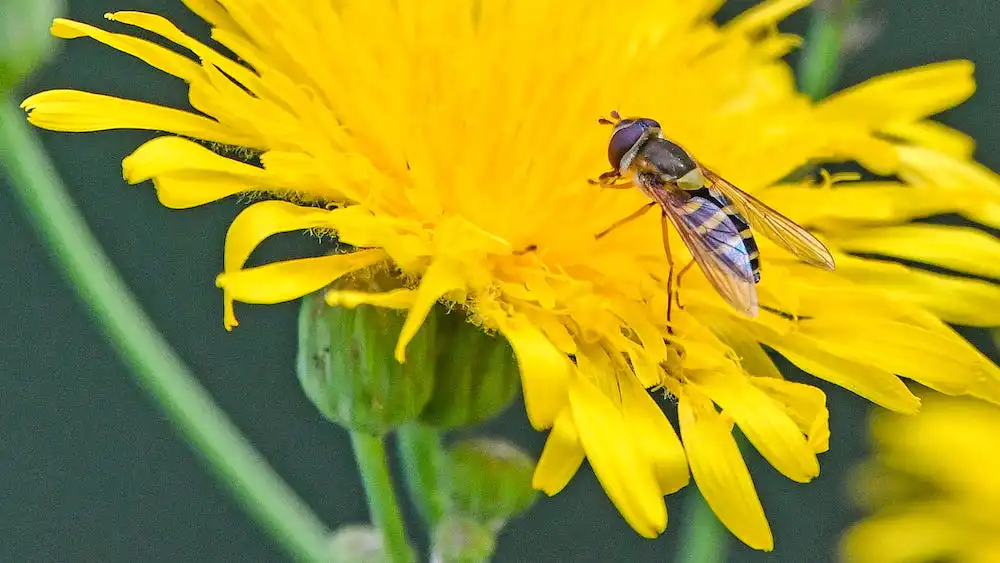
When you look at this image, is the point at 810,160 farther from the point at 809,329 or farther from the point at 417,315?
the point at 417,315

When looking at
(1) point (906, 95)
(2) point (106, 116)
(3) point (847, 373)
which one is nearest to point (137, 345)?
(2) point (106, 116)

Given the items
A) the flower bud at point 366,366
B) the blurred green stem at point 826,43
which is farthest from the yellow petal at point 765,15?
the flower bud at point 366,366

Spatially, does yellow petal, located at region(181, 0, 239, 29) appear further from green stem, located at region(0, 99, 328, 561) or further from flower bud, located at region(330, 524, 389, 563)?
flower bud, located at region(330, 524, 389, 563)

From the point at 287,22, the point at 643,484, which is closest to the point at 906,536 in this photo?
the point at 643,484

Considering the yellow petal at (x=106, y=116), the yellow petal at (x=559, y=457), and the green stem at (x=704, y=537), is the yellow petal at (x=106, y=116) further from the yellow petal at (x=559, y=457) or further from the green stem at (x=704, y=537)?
the green stem at (x=704, y=537)

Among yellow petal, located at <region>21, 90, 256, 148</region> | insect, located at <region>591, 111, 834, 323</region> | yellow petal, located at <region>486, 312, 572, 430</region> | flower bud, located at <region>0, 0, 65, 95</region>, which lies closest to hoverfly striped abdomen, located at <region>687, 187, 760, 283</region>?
insect, located at <region>591, 111, 834, 323</region>

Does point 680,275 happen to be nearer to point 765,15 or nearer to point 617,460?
point 617,460
